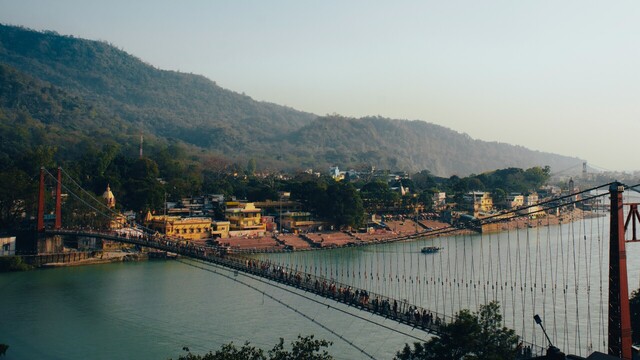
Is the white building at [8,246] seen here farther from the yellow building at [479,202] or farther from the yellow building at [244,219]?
the yellow building at [479,202]

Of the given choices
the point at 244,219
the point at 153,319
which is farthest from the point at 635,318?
the point at 244,219

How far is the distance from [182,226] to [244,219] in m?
3.35

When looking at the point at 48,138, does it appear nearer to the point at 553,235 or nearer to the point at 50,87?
the point at 50,87

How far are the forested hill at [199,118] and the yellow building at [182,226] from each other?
44.6 metres

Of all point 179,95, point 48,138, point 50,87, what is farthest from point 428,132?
point 48,138

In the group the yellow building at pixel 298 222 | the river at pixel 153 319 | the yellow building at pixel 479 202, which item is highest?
the yellow building at pixel 479 202

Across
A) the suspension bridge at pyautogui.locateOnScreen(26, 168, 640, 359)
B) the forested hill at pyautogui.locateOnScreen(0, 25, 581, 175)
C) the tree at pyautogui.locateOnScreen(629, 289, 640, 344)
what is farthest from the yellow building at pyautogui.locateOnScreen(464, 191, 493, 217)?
the forested hill at pyautogui.locateOnScreen(0, 25, 581, 175)

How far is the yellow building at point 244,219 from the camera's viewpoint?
3192cm

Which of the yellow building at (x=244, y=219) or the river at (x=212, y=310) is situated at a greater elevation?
the yellow building at (x=244, y=219)

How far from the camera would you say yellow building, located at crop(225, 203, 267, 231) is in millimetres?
31922

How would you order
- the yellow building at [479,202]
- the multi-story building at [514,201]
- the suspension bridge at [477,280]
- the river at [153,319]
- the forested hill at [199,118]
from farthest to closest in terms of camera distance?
1. the forested hill at [199,118]
2. the multi-story building at [514,201]
3. the yellow building at [479,202]
4. the river at [153,319]
5. the suspension bridge at [477,280]

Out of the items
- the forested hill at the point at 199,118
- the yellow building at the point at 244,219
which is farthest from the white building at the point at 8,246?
the forested hill at the point at 199,118

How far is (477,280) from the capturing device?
21016 mm

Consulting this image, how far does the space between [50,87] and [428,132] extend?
88.8 meters
